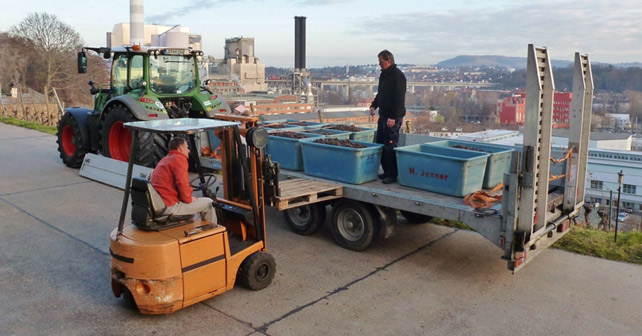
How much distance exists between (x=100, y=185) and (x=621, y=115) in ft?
155

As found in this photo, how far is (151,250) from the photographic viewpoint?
14.4ft

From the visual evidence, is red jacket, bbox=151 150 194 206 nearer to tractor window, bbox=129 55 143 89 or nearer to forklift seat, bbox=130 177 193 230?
forklift seat, bbox=130 177 193 230

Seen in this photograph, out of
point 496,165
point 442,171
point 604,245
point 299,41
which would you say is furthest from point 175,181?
point 299,41

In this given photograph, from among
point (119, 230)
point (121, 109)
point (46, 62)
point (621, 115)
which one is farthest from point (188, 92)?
point (621, 115)

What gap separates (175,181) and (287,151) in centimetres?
273

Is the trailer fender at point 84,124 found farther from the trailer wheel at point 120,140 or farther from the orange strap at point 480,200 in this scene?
the orange strap at point 480,200

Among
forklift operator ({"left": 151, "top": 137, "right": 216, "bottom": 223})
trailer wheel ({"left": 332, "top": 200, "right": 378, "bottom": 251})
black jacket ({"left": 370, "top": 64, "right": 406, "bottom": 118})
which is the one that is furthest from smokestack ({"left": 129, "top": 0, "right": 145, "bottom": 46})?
forklift operator ({"left": 151, "top": 137, "right": 216, "bottom": 223})

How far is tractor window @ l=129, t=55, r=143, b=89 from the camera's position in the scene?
35.2ft

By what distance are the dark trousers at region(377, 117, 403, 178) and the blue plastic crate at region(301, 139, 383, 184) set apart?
0.12 meters

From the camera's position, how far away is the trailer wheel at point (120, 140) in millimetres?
9570

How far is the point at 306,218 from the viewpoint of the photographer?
7.07 m

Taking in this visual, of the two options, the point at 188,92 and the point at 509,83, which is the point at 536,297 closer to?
the point at 188,92

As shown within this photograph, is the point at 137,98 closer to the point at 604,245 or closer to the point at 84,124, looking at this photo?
the point at 84,124

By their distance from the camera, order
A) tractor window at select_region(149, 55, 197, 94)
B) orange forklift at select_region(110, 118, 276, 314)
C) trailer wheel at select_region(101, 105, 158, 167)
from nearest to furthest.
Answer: orange forklift at select_region(110, 118, 276, 314) < trailer wheel at select_region(101, 105, 158, 167) < tractor window at select_region(149, 55, 197, 94)
